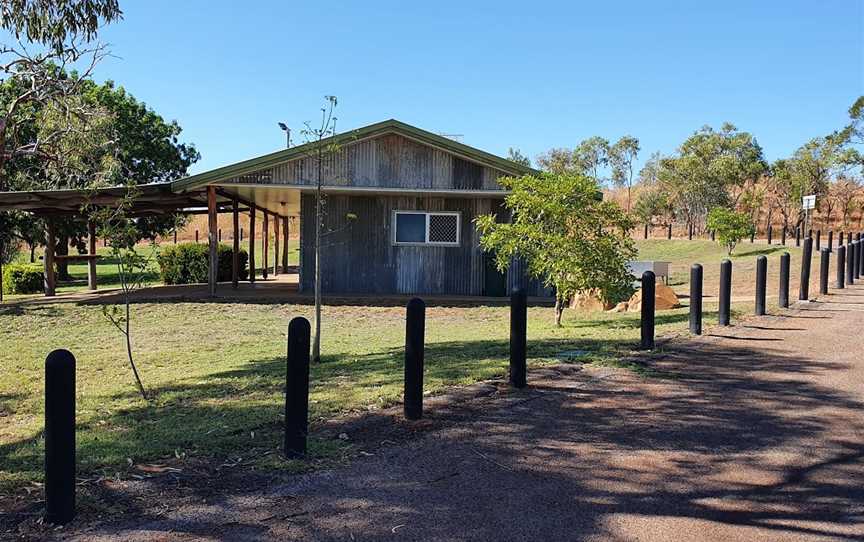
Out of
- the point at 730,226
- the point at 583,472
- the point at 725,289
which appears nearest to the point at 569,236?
the point at 725,289

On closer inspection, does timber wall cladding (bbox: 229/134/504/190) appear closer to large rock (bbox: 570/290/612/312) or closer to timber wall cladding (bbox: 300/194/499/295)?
timber wall cladding (bbox: 300/194/499/295)

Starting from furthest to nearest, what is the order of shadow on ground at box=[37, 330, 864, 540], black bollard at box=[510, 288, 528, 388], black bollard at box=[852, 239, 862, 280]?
black bollard at box=[852, 239, 862, 280], black bollard at box=[510, 288, 528, 388], shadow on ground at box=[37, 330, 864, 540]

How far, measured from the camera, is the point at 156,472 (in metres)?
Answer: 4.26

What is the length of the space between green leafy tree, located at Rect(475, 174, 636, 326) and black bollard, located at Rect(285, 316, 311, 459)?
7459 mm

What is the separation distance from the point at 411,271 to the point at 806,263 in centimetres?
840

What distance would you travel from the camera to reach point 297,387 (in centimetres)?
449

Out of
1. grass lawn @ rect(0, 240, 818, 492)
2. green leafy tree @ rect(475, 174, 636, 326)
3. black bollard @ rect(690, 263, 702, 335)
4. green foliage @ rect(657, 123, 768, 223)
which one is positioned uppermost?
green foliage @ rect(657, 123, 768, 223)

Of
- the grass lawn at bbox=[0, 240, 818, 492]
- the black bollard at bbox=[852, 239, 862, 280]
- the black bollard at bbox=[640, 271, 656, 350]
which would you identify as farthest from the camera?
the black bollard at bbox=[852, 239, 862, 280]

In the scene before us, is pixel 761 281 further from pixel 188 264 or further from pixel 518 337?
pixel 188 264

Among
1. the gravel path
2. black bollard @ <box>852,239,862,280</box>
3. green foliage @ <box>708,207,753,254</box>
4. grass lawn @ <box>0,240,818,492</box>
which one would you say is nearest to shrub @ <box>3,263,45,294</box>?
grass lawn @ <box>0,240,818,492</box>

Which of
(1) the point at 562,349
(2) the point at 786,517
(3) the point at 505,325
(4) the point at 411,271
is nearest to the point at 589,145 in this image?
(4) the point at 411,271

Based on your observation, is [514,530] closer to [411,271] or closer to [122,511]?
[122,511]

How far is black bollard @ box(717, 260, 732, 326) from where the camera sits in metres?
9.74

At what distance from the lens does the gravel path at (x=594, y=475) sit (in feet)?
11.6
